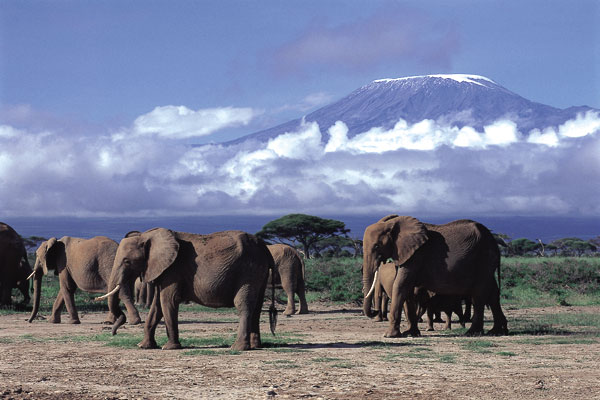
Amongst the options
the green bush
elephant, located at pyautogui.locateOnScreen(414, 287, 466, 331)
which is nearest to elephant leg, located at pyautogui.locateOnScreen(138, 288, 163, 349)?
elephant, located at pyautogui.locateOnScreen(414, 287, 466, 331)

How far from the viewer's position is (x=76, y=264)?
22.0m

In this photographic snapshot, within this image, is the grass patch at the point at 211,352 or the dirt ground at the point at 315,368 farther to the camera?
the grass patch at the point at 211,352

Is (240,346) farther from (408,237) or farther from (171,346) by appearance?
(408,237)

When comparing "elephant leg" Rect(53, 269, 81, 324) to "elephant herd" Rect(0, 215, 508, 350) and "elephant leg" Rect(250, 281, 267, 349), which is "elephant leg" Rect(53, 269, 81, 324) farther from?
"elephant leg" Rect(250, 281, 267, 349)

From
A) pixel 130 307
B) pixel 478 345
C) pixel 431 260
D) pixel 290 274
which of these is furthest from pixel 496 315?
pixel 290 274

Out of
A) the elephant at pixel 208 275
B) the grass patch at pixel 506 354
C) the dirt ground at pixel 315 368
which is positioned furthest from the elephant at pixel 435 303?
the elephant at pixel 208 275

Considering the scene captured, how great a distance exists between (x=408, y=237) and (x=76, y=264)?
8.51m

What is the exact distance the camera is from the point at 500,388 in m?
11.3

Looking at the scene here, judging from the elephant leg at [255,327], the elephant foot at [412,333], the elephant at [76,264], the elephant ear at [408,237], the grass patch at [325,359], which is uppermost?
the elephant ear at [408,237]

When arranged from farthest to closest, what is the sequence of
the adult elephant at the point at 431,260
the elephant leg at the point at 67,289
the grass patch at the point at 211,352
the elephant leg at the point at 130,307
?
1. the elephant leg at the point at 67,289
2. the elephant leg at the point at 130,307
3. the adult elephant at the point at 431,260
4. the grass patch at the point at 211,352

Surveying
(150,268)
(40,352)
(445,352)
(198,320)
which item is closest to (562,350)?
(445,352)

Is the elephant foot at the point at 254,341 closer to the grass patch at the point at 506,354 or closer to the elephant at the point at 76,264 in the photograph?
the grass patch at the point at 506,354

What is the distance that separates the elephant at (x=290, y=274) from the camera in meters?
27.0

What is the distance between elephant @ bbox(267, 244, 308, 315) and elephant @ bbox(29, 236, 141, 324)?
258 inches
